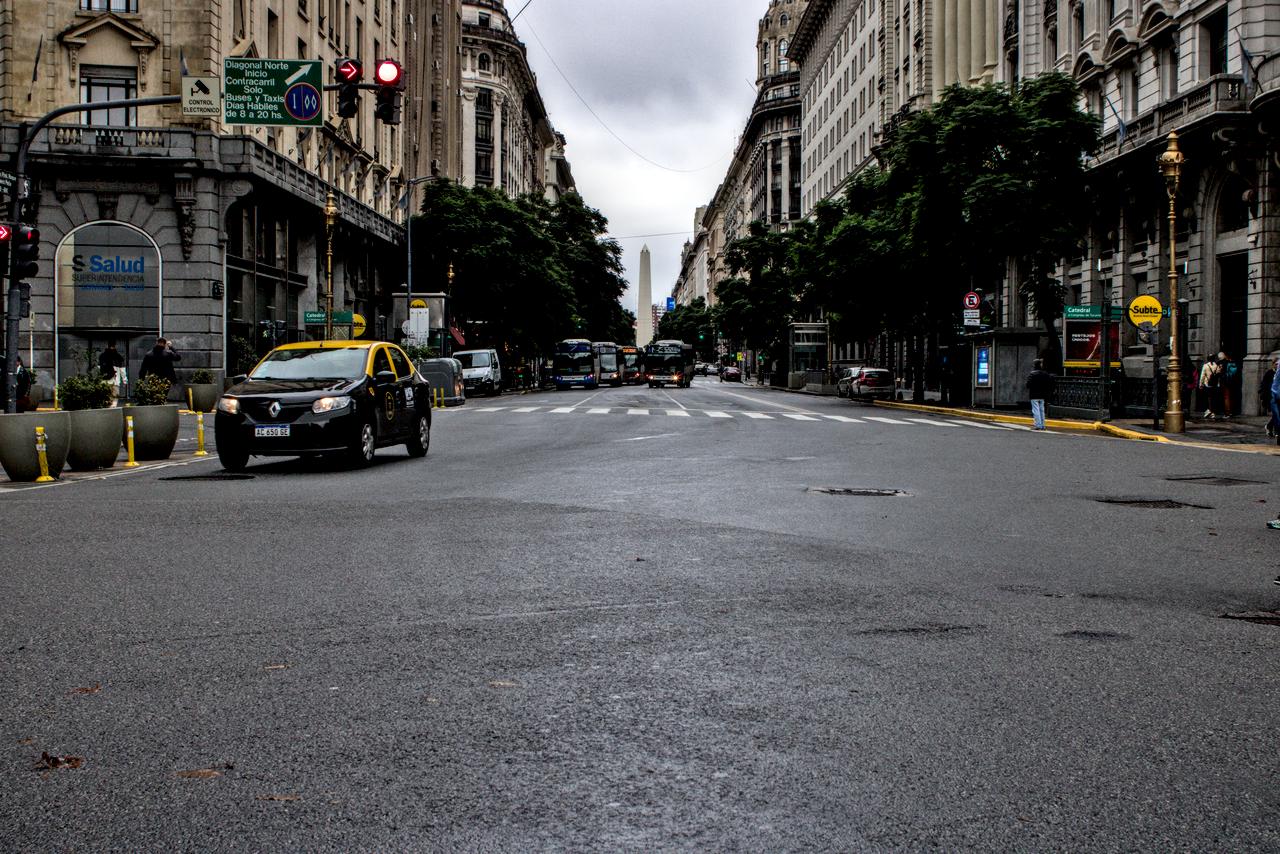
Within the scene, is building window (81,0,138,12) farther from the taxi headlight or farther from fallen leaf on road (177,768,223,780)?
fallen leaf on road (177,768,223,780)

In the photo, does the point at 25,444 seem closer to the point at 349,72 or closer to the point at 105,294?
the point at 349,72

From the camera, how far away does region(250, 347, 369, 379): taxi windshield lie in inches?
635

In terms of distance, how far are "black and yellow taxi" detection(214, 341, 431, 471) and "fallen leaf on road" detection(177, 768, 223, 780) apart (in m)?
11.7

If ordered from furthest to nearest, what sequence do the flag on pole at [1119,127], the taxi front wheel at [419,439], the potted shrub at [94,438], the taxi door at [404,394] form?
the flag on pole at [1119,127] < the taxi front wheel at [419,439] < the taxi door at [404,394] < the potted shrub at [94,438]

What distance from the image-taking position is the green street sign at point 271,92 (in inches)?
898

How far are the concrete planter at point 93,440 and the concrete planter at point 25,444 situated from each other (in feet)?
2.90

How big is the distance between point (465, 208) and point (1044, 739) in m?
58.9

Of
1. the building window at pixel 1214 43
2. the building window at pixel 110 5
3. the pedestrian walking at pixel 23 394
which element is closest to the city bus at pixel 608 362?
the building window at pixel 110 5

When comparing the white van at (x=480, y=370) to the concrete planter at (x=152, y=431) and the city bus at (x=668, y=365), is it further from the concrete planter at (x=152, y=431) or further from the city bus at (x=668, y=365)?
the concrete planter at (x=152, y=431)

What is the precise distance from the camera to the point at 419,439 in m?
18.2

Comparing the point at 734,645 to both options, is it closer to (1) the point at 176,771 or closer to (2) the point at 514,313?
(1) the point at 176,771

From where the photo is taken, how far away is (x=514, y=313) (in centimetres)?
6444

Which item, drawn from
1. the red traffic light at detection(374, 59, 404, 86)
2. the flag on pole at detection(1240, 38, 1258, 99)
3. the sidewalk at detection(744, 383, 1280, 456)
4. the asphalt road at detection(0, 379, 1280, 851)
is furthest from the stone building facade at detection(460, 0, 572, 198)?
the asphalt road at detection(0, 379, 1280, 851)

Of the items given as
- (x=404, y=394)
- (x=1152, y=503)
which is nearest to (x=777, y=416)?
(x=404, y=394)
